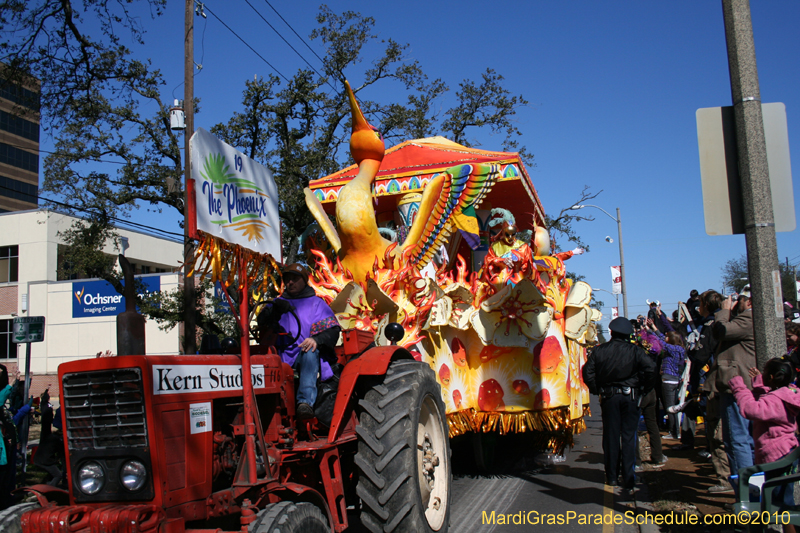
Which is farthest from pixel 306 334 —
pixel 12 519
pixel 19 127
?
pixel 19 127

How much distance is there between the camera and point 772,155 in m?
3.91

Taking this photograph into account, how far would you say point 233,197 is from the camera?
11.3 ft

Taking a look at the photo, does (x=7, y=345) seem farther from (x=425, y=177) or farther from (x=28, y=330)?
Answer: (x=425, y=177)

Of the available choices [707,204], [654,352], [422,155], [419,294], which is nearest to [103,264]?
[422,155]

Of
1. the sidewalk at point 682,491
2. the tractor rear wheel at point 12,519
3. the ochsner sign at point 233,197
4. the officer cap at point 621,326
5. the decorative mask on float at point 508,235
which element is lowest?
the sidewalk at point 682,491

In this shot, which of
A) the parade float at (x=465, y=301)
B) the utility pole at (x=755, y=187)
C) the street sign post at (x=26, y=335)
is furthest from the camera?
the street sign post at (x=26, y=335)

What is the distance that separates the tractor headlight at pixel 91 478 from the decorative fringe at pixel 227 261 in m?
1.07

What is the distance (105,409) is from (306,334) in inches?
59.2

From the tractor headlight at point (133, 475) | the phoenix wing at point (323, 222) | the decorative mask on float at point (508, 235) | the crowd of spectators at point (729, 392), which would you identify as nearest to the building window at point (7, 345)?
the phoenix wing at point (323, 222)

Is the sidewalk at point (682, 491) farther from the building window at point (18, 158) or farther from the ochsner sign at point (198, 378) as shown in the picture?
the building window at point (18, 158)

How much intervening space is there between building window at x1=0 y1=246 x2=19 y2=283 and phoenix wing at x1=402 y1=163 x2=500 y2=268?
2767cm

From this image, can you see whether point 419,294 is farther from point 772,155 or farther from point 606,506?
point 772,155

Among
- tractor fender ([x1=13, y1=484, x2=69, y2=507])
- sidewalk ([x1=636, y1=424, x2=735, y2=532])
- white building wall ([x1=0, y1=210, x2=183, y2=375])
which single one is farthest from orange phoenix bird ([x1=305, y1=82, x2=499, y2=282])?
white building wall ([x1=0, y1=210, x2=183, y2=375])

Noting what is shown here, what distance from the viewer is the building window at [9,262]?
28.2 m
